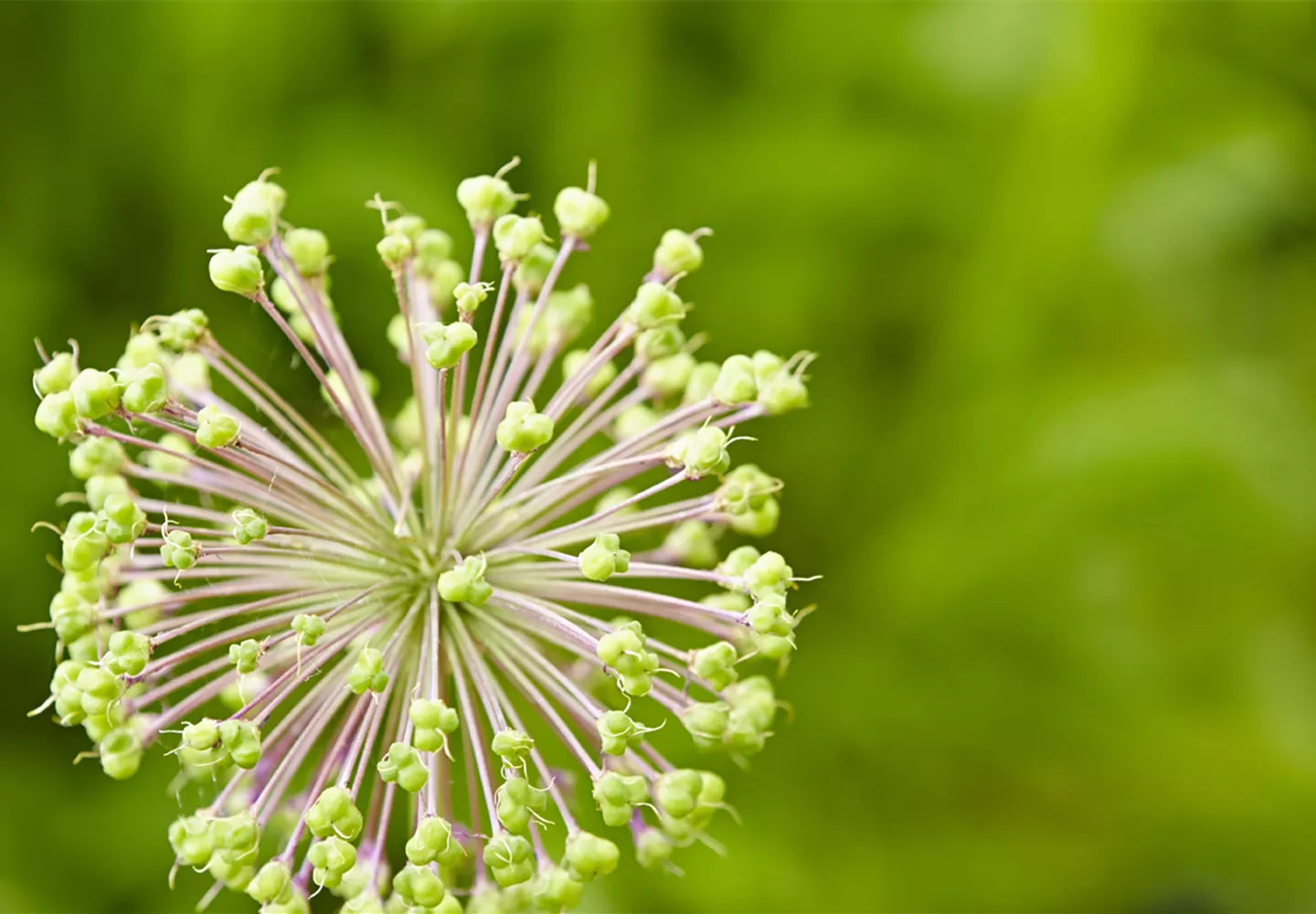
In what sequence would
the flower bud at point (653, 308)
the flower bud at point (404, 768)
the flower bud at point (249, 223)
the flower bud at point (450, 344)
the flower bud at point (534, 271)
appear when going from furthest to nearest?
the flower bud at point (534, 271)
the flower bud at point (653, 308)
the flower bud at point (249, 223)
the flower bud at point (450, 344)
the flower bud at point (404, 768)

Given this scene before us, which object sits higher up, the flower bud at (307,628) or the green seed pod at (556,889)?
the flower bud at (307,628)

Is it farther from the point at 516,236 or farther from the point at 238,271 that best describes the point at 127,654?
the point at 516,236

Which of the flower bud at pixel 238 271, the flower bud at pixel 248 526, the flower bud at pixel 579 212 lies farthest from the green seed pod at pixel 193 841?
the flower bud at pixel 579 212

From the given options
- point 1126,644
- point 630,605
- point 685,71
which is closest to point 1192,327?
point 1126,644

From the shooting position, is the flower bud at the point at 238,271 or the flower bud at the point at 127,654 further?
the flower bud at the point at 238,271

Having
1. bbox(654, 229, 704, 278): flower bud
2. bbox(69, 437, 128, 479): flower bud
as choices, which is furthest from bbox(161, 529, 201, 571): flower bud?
bbox(654, 229, 704, 278): flower bud

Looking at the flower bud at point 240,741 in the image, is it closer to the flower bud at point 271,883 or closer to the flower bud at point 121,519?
the flower bud at point 271,883

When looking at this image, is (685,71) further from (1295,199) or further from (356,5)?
(1295,199)
